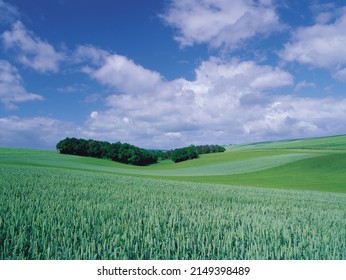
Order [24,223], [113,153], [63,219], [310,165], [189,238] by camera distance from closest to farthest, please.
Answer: [189,238]
[24,223]
[63,219]
[310,165]
[113,153]

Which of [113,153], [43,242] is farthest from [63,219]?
[113,153]

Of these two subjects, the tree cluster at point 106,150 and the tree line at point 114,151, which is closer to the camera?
the tree cluster at point 106,150

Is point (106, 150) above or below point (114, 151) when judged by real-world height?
above

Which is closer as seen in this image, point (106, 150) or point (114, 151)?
point (114, 151)

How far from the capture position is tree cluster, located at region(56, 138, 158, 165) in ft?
364

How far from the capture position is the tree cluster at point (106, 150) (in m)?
111

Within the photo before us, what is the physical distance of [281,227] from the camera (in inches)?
259

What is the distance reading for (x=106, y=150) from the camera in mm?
114625

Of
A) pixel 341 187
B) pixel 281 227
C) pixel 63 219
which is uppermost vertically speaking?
pixel 63 219

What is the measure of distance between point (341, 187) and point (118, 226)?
39661mm

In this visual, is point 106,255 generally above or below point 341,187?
above

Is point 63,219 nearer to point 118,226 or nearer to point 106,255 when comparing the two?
point 118,226

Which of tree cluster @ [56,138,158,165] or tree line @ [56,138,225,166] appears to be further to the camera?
tree line @ [56,138,225,166]
